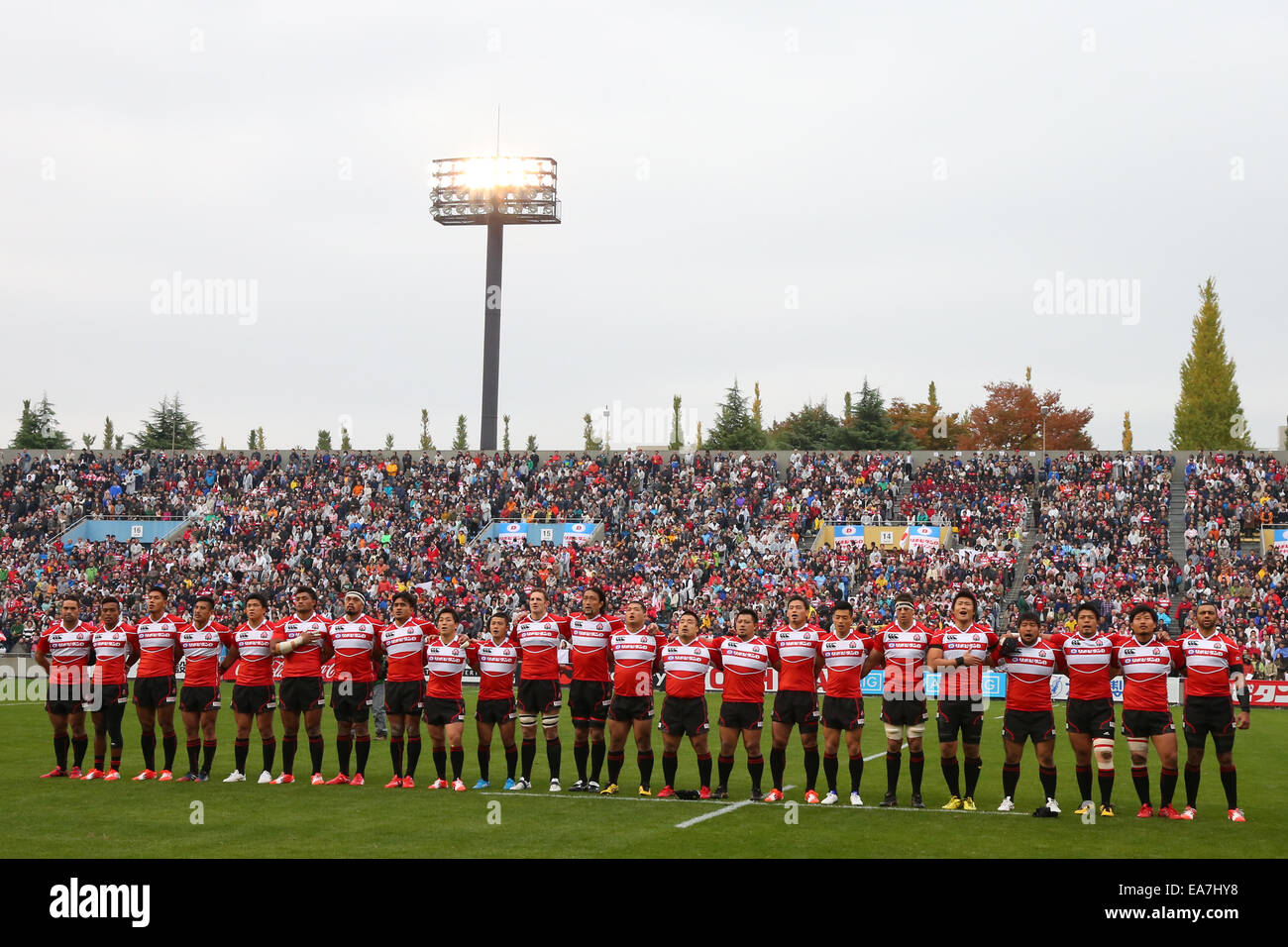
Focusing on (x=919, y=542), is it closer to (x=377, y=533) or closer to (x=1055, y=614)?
(x=1055, y=614)

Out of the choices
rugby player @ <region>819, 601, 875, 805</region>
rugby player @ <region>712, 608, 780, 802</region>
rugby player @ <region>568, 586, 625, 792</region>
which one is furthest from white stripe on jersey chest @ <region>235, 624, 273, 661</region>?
rugby player @ <region>819, 601, 875, 805</region>

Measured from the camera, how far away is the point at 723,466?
52.3 m

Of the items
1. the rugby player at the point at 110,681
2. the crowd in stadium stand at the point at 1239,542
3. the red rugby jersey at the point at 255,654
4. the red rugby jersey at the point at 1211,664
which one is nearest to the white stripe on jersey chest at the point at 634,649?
the red rugby jersey at the point at 255,654

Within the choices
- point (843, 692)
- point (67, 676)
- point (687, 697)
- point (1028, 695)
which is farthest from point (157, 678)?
point (1028, 695)

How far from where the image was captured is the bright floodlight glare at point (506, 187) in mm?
59125

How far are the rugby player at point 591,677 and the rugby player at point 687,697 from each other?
0.86 m

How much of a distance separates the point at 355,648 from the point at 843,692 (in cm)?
640

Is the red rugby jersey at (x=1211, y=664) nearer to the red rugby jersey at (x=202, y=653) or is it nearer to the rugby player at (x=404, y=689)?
the rugby player at (x=404, y=689)

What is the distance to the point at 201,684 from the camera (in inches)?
681

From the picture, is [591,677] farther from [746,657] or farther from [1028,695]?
[1028,695]

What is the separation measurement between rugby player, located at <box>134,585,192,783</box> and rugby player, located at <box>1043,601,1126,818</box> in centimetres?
1155

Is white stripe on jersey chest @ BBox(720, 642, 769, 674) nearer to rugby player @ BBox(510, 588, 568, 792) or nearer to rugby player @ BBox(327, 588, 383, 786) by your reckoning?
rugby player @ BBox(510, 588, 568, 792)
